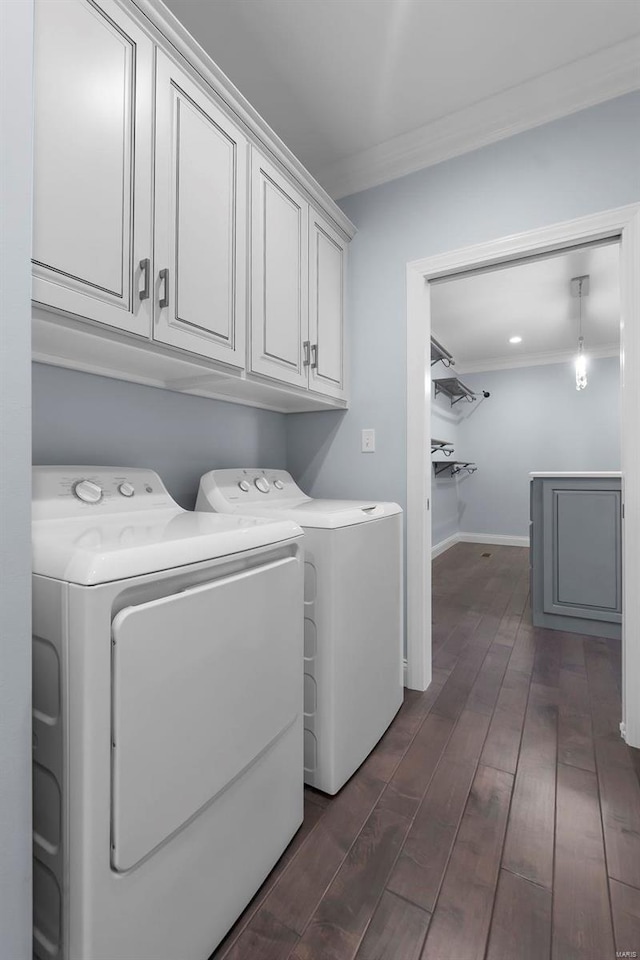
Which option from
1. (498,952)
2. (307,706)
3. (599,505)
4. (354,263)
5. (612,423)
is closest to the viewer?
(498,952)

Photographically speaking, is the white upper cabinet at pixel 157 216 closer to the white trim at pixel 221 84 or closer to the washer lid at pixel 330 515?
the white trim at pixel 221 84

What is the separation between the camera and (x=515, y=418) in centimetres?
612

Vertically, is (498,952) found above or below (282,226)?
below

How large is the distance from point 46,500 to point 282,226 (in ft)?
4.51

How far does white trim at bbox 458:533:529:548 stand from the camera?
19.8ft

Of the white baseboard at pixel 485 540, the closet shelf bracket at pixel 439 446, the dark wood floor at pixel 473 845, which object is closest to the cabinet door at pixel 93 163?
the dark wood floor at pixel 473 845

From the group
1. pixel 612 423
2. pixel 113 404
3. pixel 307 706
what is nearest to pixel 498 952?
pixel 307 706

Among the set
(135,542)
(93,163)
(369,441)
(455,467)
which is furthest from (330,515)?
(455,467)

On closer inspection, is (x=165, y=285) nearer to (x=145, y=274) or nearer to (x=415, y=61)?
(x=145, y=274)

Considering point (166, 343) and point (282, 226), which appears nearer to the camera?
point (166, 343)

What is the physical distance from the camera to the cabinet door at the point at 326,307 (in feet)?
6.69

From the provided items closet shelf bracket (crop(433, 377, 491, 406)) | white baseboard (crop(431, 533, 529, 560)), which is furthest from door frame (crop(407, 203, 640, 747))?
white baseboard (crop(431, 533, 529, 560))

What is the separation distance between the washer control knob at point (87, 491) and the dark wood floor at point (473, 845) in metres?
1.11

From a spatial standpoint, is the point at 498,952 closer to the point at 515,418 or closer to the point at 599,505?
the point at 599,505
